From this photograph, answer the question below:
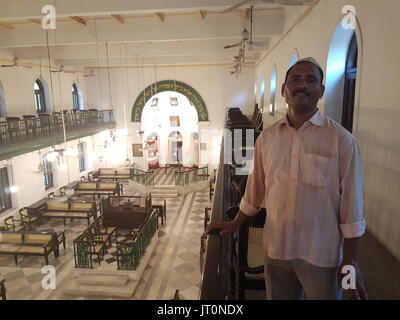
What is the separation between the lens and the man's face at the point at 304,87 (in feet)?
4.73

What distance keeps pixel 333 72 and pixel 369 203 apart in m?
2.28

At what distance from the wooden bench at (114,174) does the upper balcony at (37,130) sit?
10.6ft

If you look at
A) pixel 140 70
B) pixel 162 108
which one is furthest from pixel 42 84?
pixel 162 108

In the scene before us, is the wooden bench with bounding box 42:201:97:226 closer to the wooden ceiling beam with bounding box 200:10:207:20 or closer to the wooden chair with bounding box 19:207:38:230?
the wooden chair with bounding box 19:207:38:230

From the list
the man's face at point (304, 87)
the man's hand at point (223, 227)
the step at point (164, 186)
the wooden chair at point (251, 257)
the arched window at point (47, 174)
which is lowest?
the step at point (164, 186)

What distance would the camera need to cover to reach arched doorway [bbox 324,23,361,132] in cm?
453

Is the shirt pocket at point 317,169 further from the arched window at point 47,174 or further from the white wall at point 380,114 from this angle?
the arched window at point 47,174

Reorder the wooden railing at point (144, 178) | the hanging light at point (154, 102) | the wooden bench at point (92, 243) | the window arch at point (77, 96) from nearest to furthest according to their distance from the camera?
1. the wooden bench at point (92, 243)
2. the wooden railing at point (144, 178)
3. the window arch at point (77, 96)
4. the hanging light at point (154, 102)

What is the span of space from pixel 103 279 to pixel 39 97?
1130cm

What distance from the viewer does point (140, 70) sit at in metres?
19.5

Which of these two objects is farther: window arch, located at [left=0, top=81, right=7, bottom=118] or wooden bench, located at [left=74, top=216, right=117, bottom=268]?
window arch, located at [left=0, top=81, right=7, bottom=118]

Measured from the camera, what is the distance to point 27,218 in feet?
40.7

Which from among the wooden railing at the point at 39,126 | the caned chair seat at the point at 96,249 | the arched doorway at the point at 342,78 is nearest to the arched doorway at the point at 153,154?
the wooden railing at the point at 39,126

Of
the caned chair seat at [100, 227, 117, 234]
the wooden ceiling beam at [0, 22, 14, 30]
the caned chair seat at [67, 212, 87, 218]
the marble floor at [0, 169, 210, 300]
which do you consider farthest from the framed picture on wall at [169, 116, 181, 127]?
the wooden ceiling beam at [0, 22, 14, 30]
